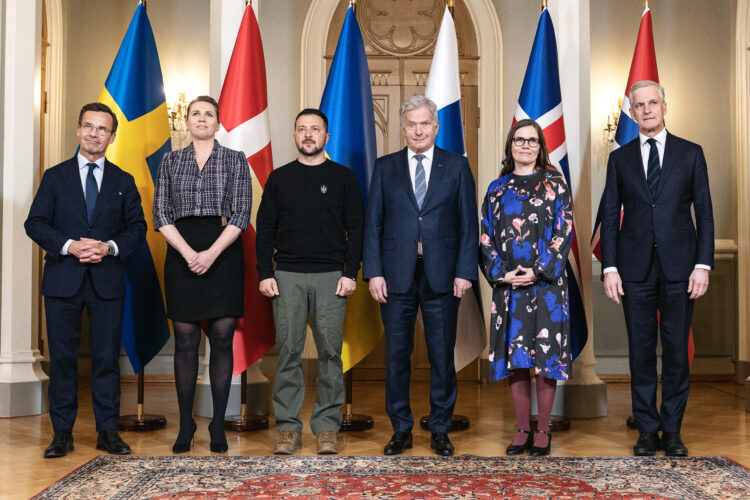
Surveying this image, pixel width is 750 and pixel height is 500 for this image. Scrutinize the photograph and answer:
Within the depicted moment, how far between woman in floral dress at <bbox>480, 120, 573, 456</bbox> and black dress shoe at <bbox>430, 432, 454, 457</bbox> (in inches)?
11.7

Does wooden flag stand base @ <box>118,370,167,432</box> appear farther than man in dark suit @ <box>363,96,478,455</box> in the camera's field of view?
Yes

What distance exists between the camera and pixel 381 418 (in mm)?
4465

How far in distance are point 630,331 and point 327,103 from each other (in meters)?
2.11

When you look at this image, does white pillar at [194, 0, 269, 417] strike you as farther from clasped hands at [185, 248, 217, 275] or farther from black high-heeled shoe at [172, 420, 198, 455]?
clasped hands at [185, 248, 217, 275]

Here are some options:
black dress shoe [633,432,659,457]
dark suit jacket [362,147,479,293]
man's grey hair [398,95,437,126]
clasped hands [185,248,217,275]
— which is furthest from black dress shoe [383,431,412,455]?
man's grey hair [398,95,437,126]

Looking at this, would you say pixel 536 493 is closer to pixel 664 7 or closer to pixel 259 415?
pixel 259 415

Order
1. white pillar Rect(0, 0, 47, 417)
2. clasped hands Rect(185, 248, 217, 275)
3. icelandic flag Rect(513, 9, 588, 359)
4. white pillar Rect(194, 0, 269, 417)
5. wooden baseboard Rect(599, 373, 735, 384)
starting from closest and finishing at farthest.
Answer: clasped hands Rect(185, 248, 217, 275)
icelandic flag Rect(513, 9, 588, 359)
white pillar Rect(194, 0, 269, 417)
white pillar Rect(0, 0, 47, 417)
wooden baseboard Rect(599, 373, 735, 384)

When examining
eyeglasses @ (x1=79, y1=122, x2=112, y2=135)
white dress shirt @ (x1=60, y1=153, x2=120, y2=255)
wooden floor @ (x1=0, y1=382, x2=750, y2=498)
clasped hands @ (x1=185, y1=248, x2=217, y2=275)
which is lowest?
wooden floor @ (x1=0, y1=382, x2=750, y2=498)

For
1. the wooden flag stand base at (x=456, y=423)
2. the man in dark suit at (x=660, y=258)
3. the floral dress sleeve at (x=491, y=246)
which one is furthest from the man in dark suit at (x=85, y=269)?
the man in dark suit at (x=660, y=258)

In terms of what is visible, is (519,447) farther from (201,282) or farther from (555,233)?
(201,282)

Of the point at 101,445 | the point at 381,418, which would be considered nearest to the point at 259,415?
the point at 381,418

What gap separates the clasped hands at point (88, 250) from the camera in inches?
133

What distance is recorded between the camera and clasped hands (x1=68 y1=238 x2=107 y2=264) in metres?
3.38

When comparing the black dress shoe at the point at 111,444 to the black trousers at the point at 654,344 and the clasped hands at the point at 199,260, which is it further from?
the black trousers at the point at 654,344
